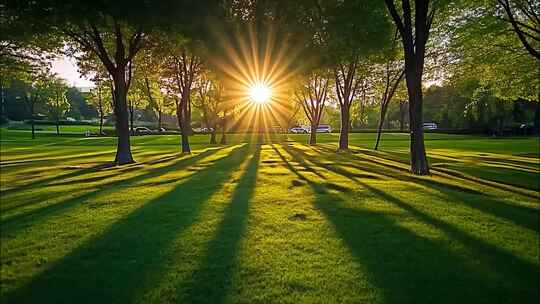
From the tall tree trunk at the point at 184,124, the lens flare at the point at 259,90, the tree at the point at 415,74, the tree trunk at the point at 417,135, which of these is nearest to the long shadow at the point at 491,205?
the tree trunk at the point at 417,135

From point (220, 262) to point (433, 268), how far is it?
2.84 meters

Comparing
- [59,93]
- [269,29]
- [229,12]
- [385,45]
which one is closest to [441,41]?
[385,45]

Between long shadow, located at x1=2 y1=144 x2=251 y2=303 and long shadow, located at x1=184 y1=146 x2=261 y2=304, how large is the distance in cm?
60

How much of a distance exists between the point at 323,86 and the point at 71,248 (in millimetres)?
34573

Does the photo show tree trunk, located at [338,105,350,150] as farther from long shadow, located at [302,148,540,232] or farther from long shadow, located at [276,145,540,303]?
long shadow, located at [276,145,540,303]

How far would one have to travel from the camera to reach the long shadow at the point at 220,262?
3.77m

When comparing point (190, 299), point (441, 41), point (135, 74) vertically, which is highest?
point (441, 41)

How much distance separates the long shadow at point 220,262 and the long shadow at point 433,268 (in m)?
1.77

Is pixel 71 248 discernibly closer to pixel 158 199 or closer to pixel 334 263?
pixel 158 199

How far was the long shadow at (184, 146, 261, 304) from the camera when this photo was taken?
3.77 m

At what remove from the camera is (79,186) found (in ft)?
34.1

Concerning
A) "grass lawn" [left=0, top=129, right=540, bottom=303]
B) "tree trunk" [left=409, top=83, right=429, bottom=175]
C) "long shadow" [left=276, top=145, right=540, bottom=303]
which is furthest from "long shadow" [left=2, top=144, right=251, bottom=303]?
"tree trunk" [left=409, top=83, right=429, bottom=175]

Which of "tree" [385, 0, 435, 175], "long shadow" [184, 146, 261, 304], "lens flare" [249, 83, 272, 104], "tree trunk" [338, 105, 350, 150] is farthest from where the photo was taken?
"tree trunk" [338, 105, 350, 150]

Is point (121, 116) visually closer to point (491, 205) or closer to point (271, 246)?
point (271, 246)
